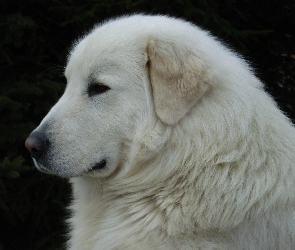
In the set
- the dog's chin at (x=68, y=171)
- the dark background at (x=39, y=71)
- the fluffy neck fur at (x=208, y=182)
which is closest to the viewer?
the fluffy neck fur at (x=208, y=182)

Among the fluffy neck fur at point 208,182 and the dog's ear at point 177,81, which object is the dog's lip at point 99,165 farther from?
the dog's ear at point 177,81

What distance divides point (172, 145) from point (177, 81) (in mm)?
442

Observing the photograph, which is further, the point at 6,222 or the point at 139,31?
the point at 6,222

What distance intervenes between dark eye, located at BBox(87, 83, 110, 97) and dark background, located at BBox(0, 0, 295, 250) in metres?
2.07

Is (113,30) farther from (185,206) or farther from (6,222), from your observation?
(6,222)

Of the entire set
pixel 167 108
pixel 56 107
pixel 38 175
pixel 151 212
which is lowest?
pixel 38 175

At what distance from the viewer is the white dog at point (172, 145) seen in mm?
3465

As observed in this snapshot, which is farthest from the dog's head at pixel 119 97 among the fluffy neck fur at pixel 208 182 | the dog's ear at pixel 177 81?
the fluffy neck fur at pixel 208 182

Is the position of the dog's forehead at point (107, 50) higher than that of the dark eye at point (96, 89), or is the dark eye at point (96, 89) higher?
the dog's forehead at point (107, 50)

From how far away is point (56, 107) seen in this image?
367 cm

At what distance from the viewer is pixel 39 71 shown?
6406mm

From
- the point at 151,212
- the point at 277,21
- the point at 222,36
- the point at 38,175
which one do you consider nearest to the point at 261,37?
the point at 277,21

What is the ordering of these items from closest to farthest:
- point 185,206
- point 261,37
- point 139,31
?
point 185,206, point 139,31, point 261,37

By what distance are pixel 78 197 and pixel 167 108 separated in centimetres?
113
